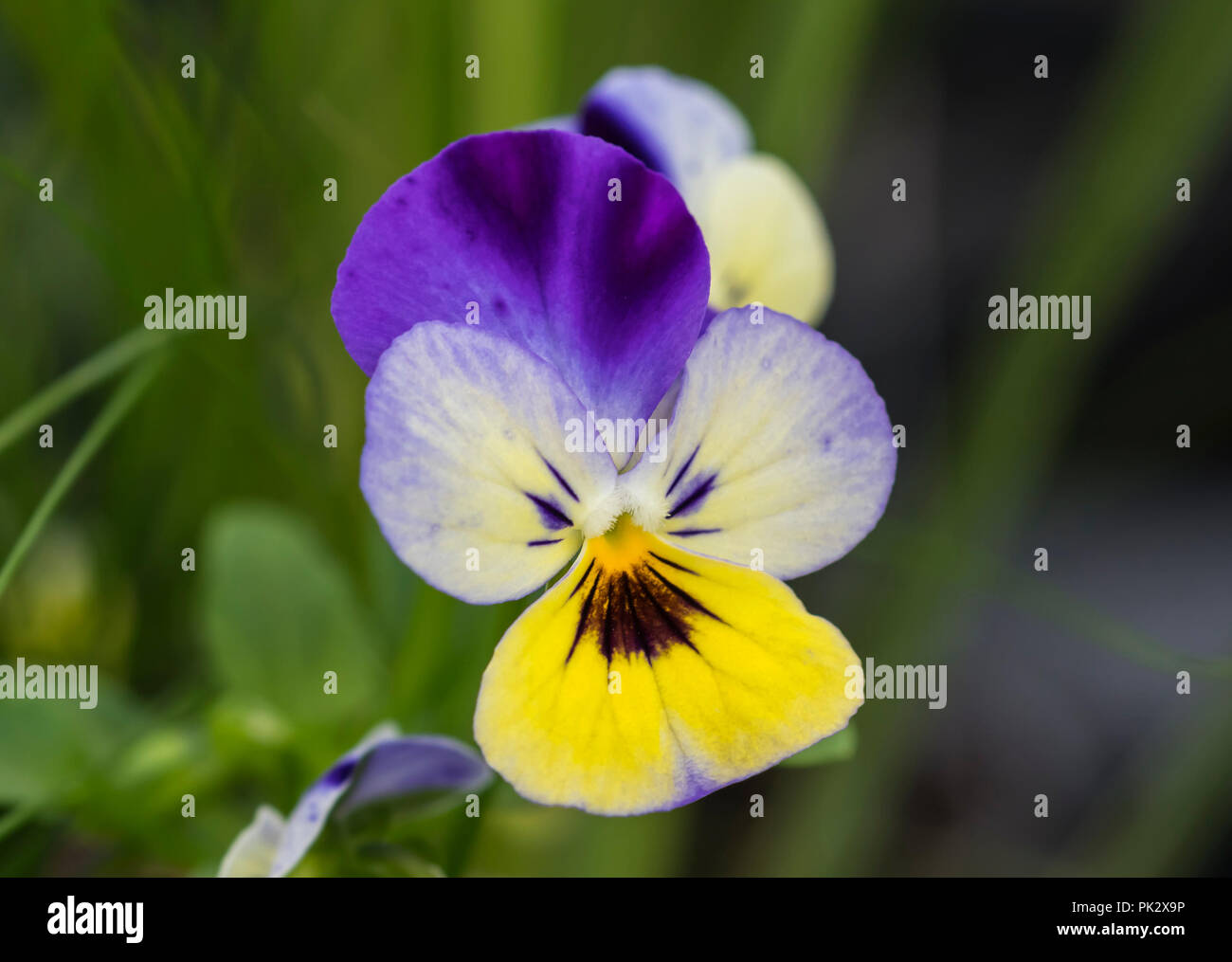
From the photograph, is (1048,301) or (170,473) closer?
(170,473)

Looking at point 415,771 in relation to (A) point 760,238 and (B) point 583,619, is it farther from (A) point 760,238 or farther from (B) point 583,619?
(A) point 760,238

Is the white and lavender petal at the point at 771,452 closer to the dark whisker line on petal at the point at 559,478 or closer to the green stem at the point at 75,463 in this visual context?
the dark whisker line on petal at the point at 559,478

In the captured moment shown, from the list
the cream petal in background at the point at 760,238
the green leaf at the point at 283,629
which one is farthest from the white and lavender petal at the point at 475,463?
the green leaf at the point at 283,629

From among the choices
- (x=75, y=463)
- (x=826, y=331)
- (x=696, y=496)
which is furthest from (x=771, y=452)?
(x=826, y=331)

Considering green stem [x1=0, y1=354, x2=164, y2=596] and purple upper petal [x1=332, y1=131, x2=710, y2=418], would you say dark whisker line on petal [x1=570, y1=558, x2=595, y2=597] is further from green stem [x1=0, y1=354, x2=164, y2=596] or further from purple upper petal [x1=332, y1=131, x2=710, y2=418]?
green stem [x1=0, y1=354, x2=164, y2=596]
